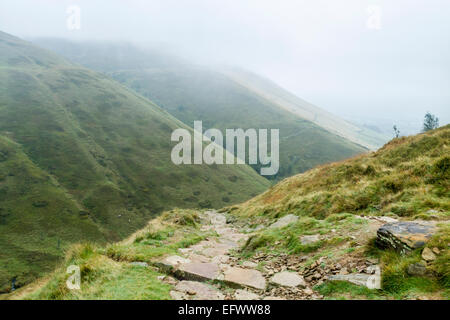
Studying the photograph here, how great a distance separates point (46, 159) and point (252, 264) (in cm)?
15241

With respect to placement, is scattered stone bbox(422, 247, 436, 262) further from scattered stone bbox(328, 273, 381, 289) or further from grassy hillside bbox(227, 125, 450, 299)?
scattered stone bbox(328, 273, 381, 289)

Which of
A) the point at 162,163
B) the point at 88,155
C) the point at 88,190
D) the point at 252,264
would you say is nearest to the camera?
the point at 252,264

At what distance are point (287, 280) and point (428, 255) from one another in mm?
3080

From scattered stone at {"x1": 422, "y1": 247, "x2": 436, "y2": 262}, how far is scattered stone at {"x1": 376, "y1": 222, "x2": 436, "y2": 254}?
1.04 feet

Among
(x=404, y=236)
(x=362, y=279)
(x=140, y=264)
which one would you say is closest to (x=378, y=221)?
(x=404, y=236)

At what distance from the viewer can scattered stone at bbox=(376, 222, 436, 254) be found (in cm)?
552

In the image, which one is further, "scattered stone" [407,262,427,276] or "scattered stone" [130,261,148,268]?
"scattered stone" [130,261,148,268]

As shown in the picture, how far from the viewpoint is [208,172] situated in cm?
15362

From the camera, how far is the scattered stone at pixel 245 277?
6.28m

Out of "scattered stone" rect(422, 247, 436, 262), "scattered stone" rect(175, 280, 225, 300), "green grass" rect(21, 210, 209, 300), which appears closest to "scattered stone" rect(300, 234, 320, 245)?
"scattered stone" rect(422, 247, 436, 262)

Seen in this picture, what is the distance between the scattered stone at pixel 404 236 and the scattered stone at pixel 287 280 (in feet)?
7.30

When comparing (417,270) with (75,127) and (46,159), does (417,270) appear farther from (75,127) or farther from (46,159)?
(75,127)
